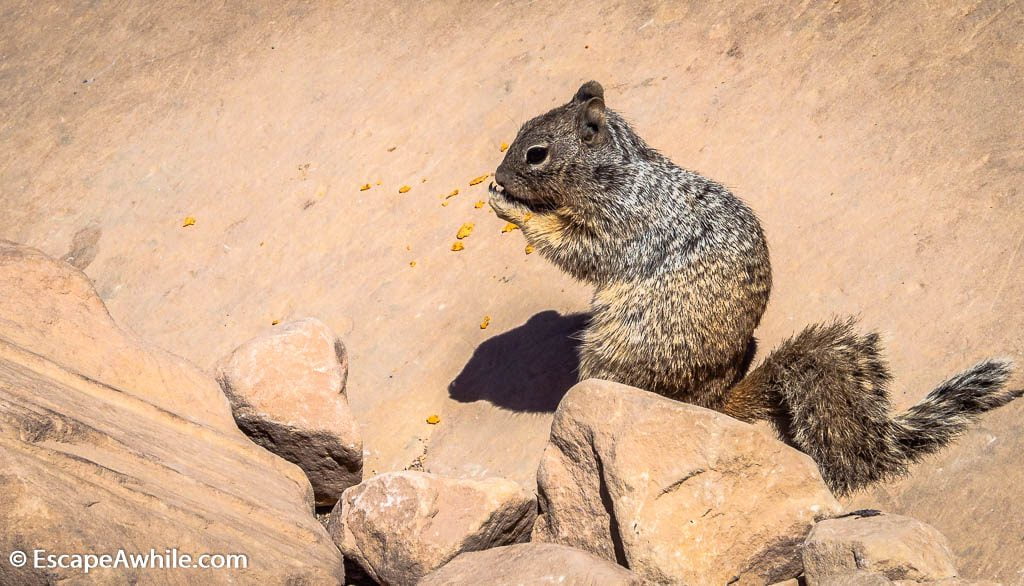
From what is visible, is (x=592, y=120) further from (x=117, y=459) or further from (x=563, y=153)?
(x=117, y=459)

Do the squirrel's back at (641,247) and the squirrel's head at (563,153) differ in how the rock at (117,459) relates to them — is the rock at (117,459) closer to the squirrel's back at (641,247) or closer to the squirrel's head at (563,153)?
the squirrel's back at (641,247)

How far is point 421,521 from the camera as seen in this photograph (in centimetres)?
577

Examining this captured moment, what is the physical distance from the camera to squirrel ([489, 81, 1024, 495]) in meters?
6.12

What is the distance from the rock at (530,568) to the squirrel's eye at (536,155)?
3461 mm

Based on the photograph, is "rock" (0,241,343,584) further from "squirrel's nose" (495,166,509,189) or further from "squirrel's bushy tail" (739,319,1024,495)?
"squirrel's bushy tail" (739,319,1024,495)

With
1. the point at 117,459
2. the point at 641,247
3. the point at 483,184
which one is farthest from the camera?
the point at 483,184

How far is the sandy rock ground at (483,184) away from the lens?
7.45 m

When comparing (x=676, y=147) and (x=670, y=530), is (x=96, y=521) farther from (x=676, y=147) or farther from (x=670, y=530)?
(x=676, y=147)

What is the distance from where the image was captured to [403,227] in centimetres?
991

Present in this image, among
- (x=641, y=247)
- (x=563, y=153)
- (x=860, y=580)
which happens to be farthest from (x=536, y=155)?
(x=860, y=580)

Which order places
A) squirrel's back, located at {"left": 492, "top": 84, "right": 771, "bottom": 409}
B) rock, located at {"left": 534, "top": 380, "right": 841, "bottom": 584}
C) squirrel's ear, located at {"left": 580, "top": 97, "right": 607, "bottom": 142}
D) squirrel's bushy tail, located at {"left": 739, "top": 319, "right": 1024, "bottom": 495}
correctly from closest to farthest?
rock, located at {"left": 534, "top": 380, "right": 841, "bottom": 584}, squirrel's bushy tail, located at {"left": 739, "top": 319, "right": 1024, "bottom": 495}, squirrel's back, located at {"left": 492, "top": 84, "right": 771, "bottom": 409}, squirrel's ear, located at {"left": 580, "top": 97, "right": 607, "bottom": 142}

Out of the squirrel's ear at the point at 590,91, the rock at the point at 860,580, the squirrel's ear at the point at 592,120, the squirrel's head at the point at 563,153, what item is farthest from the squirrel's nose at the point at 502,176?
the rock at the point at 860,580

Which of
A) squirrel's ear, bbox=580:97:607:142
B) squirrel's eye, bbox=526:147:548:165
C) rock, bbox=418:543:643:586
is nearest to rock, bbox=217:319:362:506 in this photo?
rock, bbox=418:543:643:586

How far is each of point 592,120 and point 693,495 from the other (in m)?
3.32
